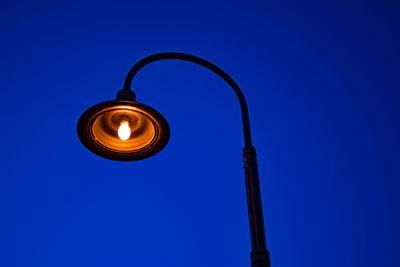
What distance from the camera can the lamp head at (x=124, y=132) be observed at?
2982 millimetres

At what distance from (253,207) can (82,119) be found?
1736 mm

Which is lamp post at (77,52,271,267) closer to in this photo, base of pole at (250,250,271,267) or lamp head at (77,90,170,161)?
lamp head at (77,90,170,161)

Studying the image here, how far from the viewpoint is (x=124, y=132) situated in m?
3.07

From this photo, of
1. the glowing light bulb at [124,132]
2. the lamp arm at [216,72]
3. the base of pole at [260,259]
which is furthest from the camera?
the glowing light bulb at [124,132]

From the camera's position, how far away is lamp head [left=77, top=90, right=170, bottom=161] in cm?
298

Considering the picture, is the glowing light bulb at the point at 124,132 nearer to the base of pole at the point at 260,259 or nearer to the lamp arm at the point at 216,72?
the lamp arm at the point at 216,72

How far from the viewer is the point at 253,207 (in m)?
2.18

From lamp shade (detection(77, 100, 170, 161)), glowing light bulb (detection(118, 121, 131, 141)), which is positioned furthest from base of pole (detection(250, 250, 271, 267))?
glowing light bulb (detection(118, 121, 131, 141))

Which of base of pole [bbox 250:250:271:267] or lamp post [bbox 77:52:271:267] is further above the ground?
lamp post [bbox 77:52:271:267]

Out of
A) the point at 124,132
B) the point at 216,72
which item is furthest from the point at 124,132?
the point at 216,72

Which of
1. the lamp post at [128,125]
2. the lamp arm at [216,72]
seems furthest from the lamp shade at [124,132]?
the lamp arm at [216,72]

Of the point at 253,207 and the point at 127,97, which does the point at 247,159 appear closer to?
the point at 253,207

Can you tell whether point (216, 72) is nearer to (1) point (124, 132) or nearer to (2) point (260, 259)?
(1) point (124, 132)

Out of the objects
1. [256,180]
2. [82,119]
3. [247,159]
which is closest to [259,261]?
[256,180]
